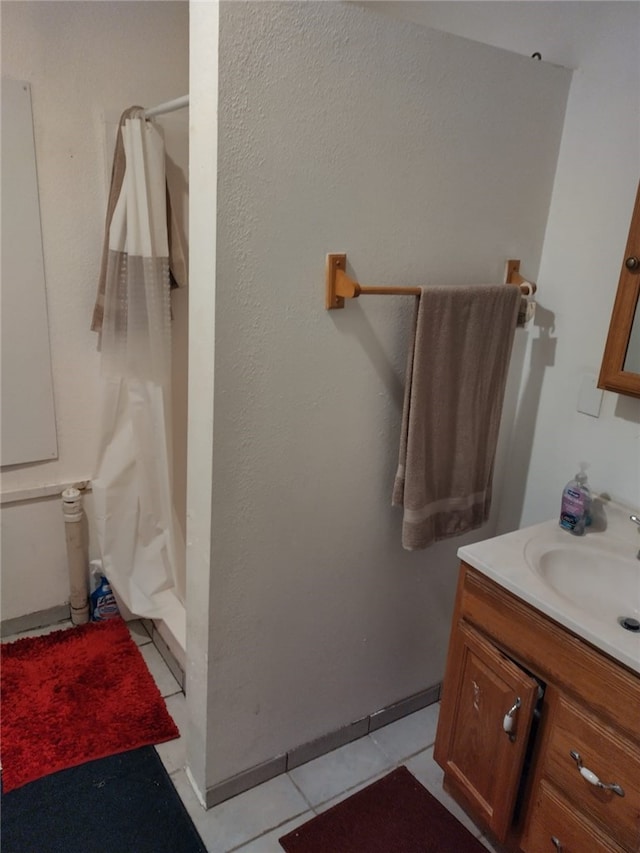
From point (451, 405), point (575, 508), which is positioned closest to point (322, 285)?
point (451, 405)

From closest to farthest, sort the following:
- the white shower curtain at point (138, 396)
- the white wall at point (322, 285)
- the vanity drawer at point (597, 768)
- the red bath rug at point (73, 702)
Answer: the vanity drawer at point (597, 768), the white wall at point (322, 285), the red bath rug at point (73, 702), the white shower curtain at point (138, 396)

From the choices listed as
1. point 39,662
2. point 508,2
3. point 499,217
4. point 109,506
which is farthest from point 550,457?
point 39,662

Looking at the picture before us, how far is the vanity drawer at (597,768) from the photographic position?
1.10m

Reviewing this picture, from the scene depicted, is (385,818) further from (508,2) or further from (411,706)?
(508,2)

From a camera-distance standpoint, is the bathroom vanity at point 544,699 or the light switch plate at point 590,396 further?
the light switch plate at point 590,396

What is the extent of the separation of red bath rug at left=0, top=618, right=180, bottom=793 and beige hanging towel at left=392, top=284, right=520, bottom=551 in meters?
1.05

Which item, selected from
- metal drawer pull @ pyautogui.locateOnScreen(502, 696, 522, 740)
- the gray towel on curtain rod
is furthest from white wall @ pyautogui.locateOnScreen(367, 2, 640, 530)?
the gray towel on curtain rod

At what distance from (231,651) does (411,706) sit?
2.60 feet

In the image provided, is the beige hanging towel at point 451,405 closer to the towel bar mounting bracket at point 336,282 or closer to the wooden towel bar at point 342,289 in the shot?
the wooden towel bar at point 342,289

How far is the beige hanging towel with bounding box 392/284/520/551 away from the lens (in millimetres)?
1454

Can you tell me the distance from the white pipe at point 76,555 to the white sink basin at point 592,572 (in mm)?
1535

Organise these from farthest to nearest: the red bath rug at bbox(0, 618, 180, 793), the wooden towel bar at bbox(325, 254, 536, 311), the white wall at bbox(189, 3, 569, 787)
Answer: the red bath rug at bbox(0, 618, 180, 793), the wooden towel bar at bbox(325, 254, 536, 311), the white wall at bbox(189, 3, 569, 787)

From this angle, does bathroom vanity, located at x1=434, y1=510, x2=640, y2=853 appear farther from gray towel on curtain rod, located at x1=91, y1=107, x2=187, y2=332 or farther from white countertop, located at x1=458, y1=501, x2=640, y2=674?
gray towel on curtain rod, located at x1=91, y1=107, x2=187, y2=332

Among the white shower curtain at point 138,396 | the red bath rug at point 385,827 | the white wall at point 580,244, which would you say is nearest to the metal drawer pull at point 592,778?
the red bath rug at point 385,827
